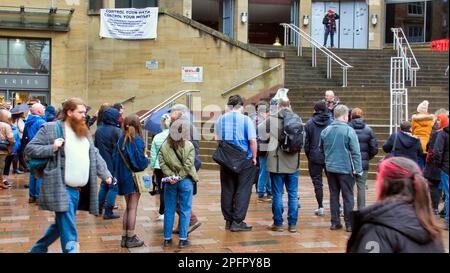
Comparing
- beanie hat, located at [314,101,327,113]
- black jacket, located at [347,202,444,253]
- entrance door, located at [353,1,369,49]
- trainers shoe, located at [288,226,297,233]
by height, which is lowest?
trainers shoe, located at [288,226,297,233]

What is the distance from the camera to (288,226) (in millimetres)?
7734

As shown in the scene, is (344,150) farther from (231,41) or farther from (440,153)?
(231,41)

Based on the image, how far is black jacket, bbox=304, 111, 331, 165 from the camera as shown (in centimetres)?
855

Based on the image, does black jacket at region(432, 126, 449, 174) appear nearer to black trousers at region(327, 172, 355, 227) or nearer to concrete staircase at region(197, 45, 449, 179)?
black trousers at region(327, 172, 355, 227)

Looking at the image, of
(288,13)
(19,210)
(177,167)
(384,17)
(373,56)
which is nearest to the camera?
(177,167)

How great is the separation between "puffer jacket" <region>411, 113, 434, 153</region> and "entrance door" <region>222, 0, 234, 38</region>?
19628 millimetres

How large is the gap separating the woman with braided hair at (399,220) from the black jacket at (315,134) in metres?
5.51

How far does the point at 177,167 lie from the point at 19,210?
4133 millimetres

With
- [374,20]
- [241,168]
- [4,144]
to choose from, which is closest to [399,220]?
[241,168]

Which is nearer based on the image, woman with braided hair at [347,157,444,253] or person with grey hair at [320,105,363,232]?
woman with braided hair at [347,157,444,253]

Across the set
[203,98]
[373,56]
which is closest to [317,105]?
[203,98]

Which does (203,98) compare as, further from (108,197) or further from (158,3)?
(108,197)

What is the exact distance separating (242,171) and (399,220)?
4.65 metres

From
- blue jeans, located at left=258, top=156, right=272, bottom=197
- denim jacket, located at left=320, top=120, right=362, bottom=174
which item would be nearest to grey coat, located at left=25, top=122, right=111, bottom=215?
denim jacket, located at left=320, top=120, right=362, bottom=174
